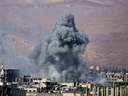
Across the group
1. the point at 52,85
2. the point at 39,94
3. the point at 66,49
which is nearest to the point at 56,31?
the point at 66,49

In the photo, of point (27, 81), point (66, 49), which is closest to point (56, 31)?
point (66, 49)

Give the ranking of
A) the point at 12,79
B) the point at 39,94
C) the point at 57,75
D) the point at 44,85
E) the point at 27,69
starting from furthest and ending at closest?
the point at 27,69, the point at 12,79, the point at 57,75, the point at 44,85, the point at 39,94

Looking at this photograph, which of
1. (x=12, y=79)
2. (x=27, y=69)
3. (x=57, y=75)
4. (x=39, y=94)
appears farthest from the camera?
(x=27, y=69)

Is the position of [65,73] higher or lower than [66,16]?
lower

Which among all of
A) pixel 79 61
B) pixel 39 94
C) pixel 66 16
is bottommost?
pixel 39 94

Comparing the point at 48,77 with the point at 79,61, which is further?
the point at 79,61

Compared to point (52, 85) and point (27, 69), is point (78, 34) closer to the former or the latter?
point (52, 85)
